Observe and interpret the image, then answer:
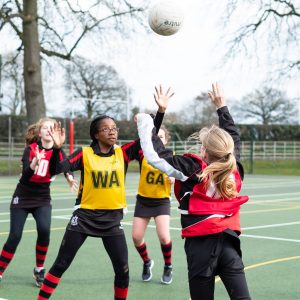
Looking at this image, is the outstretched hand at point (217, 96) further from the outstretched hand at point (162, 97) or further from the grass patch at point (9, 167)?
the grass patch at point (9, 167)

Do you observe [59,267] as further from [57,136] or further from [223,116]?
[223,116]

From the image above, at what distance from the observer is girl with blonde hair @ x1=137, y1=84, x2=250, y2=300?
450cm

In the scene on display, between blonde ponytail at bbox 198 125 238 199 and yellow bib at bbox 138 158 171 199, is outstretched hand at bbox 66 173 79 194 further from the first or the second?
blonde ponytail at bbox 198 125 238 199

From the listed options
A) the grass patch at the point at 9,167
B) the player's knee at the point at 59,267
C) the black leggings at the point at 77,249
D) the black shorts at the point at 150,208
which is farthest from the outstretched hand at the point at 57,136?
the grass patch at the point at 9,167

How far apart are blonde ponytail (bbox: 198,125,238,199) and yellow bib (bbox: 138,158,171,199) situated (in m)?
2.73

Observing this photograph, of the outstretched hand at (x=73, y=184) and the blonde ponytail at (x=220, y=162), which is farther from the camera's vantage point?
the outstretched hand at (x=73, y=184)

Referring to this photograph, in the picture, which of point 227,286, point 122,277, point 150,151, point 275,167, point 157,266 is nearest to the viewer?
point 227,286

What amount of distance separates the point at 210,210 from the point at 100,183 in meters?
1.48

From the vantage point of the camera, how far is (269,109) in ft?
235

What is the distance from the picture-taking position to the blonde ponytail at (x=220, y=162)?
14.9ft

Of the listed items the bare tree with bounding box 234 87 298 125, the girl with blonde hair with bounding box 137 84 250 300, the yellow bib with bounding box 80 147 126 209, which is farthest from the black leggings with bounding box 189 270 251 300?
the bare tree with bounding box 234 87 298 125

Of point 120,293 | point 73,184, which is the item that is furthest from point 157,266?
point 120,293

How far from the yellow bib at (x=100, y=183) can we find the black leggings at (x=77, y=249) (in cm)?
29

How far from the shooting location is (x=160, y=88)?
516 cm
